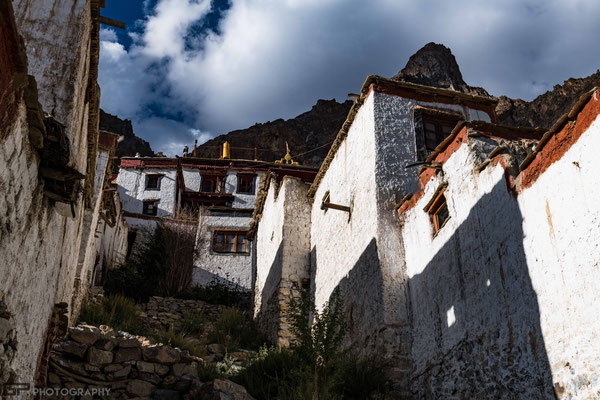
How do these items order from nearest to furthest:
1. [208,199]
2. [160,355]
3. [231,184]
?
[160,355] < [208,199] < [231,184]

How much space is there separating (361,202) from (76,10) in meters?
7.01

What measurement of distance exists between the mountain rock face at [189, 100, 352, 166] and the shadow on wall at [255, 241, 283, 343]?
3147 cm

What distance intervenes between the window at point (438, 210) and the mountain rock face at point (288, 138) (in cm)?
3823

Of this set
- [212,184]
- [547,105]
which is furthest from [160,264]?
[547,105]

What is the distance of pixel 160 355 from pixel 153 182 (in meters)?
25.3

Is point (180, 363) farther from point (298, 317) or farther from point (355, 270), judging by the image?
Result: point (355, 270)

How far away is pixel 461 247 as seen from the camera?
8.48m

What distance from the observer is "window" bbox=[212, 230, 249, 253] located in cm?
2370

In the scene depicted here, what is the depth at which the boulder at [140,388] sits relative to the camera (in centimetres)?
908

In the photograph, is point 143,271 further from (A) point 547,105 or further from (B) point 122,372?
(A) point 547,105

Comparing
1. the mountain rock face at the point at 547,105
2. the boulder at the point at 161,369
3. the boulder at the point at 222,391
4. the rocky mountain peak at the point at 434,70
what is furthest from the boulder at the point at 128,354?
the rocky mountain peak at the point at 434,70

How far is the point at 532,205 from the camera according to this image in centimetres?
693

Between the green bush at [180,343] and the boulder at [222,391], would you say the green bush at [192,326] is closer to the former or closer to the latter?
the green bush at [180,343]

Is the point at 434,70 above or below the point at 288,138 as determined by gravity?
above
